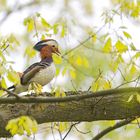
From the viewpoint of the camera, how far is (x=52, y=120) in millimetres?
4238

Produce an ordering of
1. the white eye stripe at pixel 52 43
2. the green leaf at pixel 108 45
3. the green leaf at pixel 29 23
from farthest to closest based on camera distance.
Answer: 1. the white eye stripe at pixel 52 43
2. the green leaf at pixel 29 23
3. the green leaf at pixel 108 45

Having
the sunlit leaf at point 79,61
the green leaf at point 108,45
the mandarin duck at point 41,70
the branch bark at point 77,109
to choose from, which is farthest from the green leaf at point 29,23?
the branch bark at point 77,109

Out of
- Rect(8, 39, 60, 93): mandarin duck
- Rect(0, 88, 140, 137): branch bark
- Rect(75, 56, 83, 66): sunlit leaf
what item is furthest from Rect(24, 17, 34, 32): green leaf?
Rect(0, 88, 140, 137): branch bark

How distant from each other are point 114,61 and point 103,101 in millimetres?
517

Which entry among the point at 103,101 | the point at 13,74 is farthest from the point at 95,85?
the point at 13,74

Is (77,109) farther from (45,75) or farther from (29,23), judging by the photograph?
(29,23)

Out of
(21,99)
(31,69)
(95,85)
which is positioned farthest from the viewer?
(31,69)

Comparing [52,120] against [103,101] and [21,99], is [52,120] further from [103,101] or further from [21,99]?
[21,99]

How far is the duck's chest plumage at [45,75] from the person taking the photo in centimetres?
508

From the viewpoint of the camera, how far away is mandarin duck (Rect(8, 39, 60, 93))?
196 inches

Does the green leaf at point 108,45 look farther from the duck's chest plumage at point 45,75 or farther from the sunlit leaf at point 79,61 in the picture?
the duck's chest plumage at point 45,75

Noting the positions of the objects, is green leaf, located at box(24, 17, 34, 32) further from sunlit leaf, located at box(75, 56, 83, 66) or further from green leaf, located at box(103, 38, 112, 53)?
green leaf, located at box(103, 38, 112, 53)

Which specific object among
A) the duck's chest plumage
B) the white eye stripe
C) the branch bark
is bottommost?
the branch bark

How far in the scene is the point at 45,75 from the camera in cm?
509
